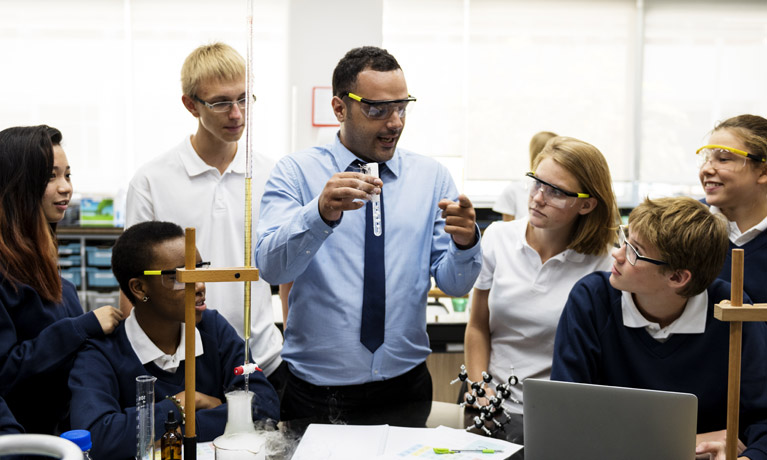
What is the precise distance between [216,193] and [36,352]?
0.72 meters

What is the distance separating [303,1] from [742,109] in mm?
3988

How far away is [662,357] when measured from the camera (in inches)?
65.2

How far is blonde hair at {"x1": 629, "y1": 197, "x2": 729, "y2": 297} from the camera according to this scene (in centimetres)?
162

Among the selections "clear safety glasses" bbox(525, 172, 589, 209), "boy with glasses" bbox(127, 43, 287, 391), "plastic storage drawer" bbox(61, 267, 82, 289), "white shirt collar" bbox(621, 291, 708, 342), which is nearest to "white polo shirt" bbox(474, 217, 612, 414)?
"clear safety glasses" bbox(525, 172, 589, 209)

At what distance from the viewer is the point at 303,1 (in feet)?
17.6

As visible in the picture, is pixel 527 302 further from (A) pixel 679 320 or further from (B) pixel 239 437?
(B) pixel 239 437

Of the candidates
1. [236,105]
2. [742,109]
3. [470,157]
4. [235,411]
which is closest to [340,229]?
[236,105]

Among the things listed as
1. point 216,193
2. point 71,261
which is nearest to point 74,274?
point 71,261

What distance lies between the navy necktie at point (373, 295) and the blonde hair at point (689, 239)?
65 cm

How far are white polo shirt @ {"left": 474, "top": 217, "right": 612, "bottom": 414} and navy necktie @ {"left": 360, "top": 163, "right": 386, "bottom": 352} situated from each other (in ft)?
1.14

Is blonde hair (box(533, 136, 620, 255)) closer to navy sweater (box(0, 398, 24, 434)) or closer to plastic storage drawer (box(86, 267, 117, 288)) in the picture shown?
navy sweater (box(0, 398, 24, 434))

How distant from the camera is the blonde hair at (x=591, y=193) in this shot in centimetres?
196

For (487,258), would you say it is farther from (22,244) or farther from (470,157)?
(470,157)

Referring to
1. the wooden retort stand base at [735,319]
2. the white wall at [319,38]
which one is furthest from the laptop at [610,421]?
the white wall at [319,38]
